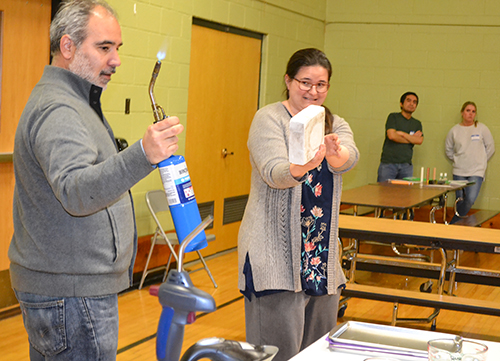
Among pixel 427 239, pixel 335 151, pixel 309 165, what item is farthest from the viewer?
pixel 427 239

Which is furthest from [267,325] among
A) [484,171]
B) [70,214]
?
[484,171]

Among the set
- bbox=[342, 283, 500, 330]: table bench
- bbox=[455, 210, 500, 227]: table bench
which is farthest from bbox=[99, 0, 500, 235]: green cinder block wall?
bbox=[342, 283, 500, 330]: table bench

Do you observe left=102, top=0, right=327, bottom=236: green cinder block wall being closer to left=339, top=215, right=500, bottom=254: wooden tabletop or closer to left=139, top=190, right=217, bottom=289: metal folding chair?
left=139, top=190, right=217, bottom=289: metal folding chair

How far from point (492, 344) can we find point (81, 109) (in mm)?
1211

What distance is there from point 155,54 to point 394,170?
3851mm

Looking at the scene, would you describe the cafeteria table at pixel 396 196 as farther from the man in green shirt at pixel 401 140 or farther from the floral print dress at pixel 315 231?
the floral print dress at pixel 315 231

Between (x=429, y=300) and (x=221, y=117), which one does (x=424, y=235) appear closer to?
(x=429, y=300)

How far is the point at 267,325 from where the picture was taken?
6.42ft

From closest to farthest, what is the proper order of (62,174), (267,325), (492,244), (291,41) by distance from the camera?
1. (62,174)
2. (267,325)
3. (492,244)
4. (291,41)

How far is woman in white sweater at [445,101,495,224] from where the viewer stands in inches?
292

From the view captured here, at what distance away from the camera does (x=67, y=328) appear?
1.45 meters

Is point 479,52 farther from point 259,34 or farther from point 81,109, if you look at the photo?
point 81,109

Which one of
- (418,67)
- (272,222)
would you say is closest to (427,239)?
(272,222)

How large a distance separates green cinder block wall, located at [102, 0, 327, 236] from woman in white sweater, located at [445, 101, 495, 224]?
2621 mm
